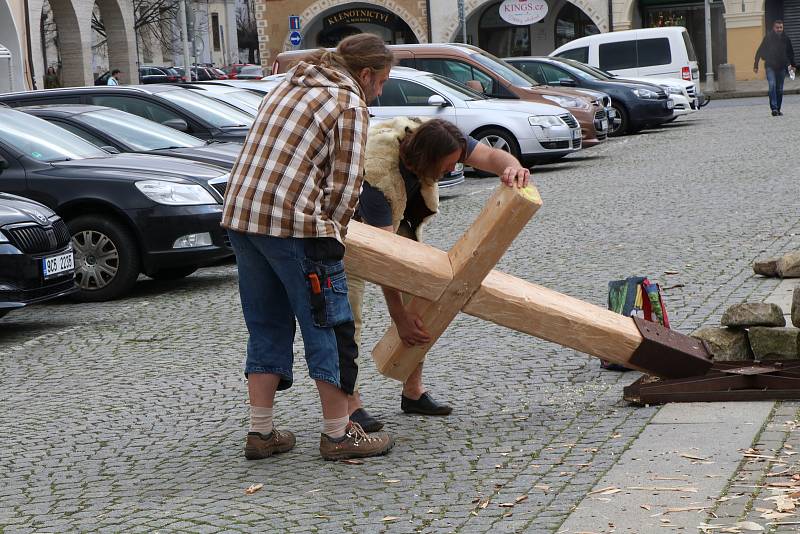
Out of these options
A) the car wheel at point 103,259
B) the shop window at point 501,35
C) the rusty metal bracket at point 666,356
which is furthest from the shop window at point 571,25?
the rusty metal bracket at point 666,356

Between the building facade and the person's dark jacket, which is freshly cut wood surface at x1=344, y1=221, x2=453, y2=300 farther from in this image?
the building facade

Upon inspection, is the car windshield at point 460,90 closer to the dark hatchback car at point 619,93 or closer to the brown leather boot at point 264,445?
the dark hatchback car at point 619,93

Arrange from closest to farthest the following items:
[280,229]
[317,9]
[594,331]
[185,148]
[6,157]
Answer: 1. [280,229]
2. [594,331]
3. [6,157]
4. [185,148]
5. [317,9]

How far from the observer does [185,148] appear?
1294cm

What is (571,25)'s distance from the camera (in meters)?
50.6

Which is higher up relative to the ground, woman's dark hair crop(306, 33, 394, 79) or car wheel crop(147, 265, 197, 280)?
woman's dark hair crop(306, 33, 394, 79)

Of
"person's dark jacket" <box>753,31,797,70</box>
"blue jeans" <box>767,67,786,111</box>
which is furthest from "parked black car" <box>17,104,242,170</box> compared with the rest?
"person's dark jacket" <box>753,31,797,70</box>

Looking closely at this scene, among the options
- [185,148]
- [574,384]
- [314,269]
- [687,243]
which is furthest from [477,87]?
[314,269]

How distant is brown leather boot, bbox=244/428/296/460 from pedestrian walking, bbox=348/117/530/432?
37cm

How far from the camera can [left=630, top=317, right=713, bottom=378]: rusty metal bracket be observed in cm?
597

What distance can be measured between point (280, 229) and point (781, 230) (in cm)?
740

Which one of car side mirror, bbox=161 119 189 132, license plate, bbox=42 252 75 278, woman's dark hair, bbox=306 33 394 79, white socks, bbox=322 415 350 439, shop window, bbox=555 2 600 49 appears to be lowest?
white socks, bbox=322 415 350 439

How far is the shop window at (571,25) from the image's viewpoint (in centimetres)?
5044

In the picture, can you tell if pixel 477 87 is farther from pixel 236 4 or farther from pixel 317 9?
pixel 236 4
